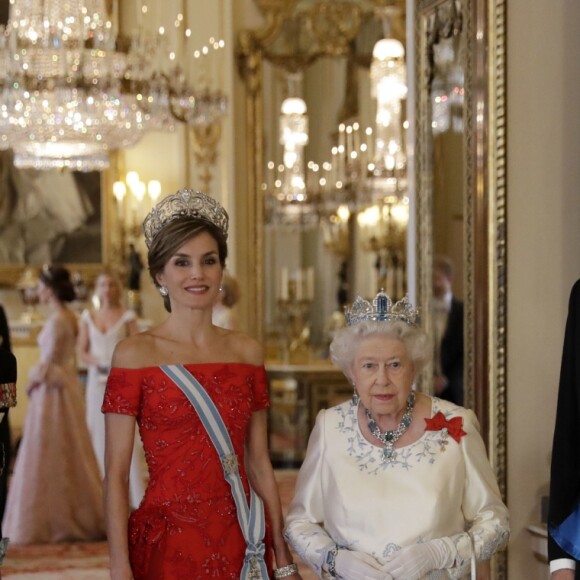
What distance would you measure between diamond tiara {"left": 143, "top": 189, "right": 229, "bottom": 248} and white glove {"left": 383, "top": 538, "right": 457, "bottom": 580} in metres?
1.00

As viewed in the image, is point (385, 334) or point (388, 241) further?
point (388, 241)

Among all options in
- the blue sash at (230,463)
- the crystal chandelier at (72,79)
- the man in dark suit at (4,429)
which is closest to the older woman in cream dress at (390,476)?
the blue sash at (230,463)

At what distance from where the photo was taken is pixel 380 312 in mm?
3105

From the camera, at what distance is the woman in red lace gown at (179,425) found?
3082 mm

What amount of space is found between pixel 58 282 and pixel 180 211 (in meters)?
4.50

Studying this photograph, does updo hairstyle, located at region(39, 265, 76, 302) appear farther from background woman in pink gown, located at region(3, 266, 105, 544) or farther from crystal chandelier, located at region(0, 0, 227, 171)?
crystal chandelier, located at region(0, 0, 227, 171)

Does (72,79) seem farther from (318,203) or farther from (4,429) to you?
(4,429)

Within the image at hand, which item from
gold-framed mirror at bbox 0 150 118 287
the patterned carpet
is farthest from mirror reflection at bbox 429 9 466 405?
gold-framed mirror at bbox 0 150 118 287

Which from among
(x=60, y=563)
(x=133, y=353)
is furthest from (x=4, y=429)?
(x=60, y=563)

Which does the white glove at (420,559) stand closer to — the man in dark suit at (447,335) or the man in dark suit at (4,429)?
the man in dark suit at (4,429)

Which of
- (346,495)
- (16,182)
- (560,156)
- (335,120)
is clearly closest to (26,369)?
(16,182)

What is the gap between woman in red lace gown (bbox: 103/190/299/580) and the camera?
3082mm

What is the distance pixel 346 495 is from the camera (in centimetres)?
303

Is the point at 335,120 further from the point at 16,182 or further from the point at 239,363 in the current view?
the point at 239,363
